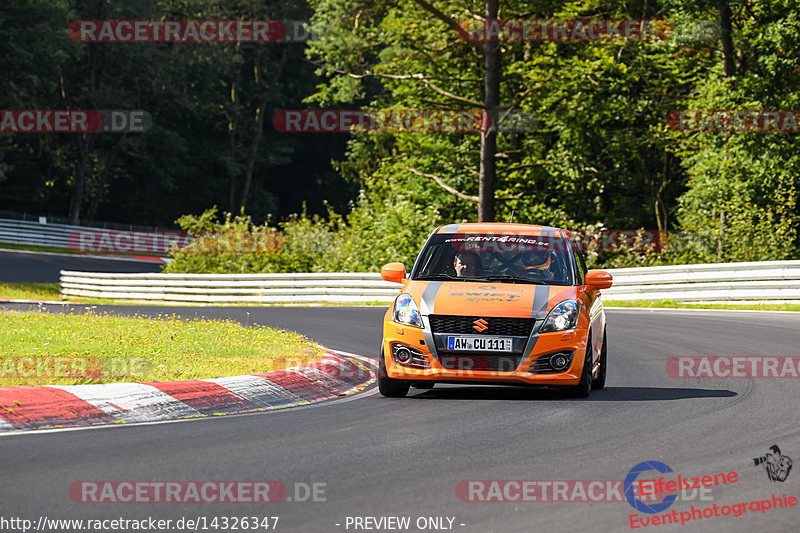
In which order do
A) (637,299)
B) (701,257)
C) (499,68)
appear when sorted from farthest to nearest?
(499,68) < (701,257) < (637,299)

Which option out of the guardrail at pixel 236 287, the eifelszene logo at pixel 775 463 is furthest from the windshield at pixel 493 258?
the guardrail at pixel 236 287

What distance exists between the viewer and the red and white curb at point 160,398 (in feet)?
28.0

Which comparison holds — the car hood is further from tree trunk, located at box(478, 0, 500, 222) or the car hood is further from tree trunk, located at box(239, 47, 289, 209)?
tree trunk, located at box(239, 47, 289, 209)

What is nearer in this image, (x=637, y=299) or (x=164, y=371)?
(x=164, y=371)

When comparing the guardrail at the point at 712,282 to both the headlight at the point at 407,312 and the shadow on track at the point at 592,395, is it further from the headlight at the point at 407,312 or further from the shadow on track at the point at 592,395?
the headlight at the point at 407,312

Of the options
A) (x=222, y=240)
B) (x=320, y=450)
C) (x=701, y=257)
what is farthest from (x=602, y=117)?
(x=320, y=450)

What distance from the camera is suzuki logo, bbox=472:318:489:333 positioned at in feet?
33.1

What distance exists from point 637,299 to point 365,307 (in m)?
6.41

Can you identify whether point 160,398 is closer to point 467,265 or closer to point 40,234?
point 467,265

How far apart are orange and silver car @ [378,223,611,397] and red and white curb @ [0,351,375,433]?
906mm

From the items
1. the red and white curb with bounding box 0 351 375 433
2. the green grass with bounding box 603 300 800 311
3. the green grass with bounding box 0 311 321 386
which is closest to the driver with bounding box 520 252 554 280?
the red and white curb with bounding box 0 351 375 433

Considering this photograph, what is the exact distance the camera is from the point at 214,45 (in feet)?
220

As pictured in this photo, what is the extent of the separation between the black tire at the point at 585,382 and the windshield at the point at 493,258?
0.90 m

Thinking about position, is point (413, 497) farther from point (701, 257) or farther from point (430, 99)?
point (430, 99)
